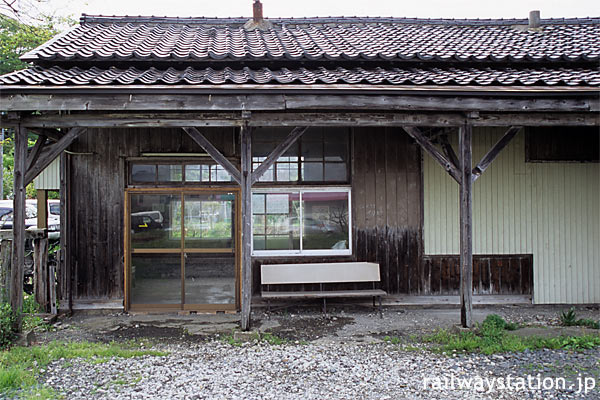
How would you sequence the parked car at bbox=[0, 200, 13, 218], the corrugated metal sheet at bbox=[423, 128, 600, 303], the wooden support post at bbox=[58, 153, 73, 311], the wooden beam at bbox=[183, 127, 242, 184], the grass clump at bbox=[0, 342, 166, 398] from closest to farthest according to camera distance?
1. the grass clump at bbox=[0, 342, 166, 398]
2. the wooden beam at bbox=[183, 127, 242, 184]
3. the wooden support post at bbox=[58, 153, 73, 311]
4. the corrugated metal sheet at bbox=[423, 128, 600, 303]
5. the parked car at bbox=[0, 200, 13, 218]

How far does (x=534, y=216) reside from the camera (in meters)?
7.26

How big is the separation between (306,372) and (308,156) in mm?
3676

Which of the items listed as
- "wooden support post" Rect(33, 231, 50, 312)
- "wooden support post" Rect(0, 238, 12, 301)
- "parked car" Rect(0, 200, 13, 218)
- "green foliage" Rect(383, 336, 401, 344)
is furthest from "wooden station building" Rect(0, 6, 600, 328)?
"parked car" Rect(0, 200, 13, 218)

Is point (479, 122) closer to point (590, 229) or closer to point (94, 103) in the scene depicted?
point (590, 229)

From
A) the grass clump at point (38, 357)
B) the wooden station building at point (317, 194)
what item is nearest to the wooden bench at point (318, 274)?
the wooden station building at point (317, 194)

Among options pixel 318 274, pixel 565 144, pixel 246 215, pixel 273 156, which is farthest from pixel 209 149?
pixel 565 144

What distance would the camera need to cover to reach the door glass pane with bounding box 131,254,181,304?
22.7ft

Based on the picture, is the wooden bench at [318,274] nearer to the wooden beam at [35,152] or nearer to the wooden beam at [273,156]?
the wooden beam at [273,156]

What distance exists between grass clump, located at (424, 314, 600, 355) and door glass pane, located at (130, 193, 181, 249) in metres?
4.05

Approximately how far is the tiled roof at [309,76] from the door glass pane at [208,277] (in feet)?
9.14

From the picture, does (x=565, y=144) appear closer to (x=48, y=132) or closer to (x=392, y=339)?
(x=392, y=339)

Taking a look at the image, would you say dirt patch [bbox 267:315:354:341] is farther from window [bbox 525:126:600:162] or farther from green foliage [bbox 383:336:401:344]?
window [bbox 525:126:600:162]

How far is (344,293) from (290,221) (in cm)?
146

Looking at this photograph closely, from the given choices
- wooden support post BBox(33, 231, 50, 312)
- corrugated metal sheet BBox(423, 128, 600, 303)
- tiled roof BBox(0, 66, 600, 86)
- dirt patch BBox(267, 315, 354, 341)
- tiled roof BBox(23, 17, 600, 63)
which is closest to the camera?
tiled roof BBox(0, 66, 600, 86)
